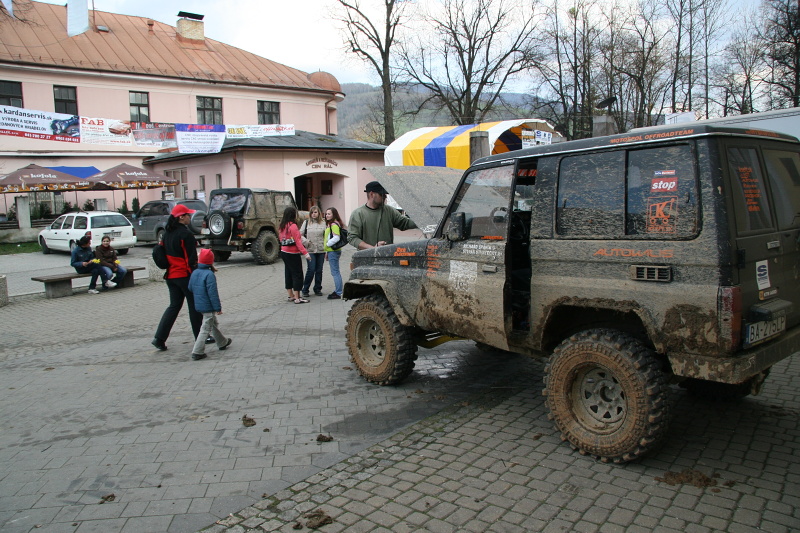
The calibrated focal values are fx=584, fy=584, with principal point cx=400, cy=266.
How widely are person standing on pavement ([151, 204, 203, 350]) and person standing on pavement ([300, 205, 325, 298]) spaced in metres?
3.77

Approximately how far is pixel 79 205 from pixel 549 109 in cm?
2849

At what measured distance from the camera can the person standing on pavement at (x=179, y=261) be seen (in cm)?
737

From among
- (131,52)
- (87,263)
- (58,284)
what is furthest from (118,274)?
(131,52)

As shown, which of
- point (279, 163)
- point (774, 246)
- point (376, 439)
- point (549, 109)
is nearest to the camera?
point (774, 246)

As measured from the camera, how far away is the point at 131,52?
1271 inches

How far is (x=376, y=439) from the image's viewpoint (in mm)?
4621

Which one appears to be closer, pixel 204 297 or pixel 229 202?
pixel 204 297

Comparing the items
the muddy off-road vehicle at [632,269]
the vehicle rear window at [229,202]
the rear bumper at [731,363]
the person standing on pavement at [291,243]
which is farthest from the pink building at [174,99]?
the rear bumper at [731,363]

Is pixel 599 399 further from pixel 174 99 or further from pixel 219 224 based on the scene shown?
pixel 174 99

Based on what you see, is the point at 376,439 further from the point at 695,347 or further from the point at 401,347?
the point at 695,347

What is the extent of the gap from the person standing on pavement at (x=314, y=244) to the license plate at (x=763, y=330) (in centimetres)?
842

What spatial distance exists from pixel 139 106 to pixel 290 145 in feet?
38.1

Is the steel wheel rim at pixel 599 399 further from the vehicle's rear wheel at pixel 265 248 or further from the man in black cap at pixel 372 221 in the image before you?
the vehicle's rear wheel at pixel 265 248

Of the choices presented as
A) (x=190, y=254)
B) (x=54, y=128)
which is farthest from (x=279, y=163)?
(x=190, y=254)
